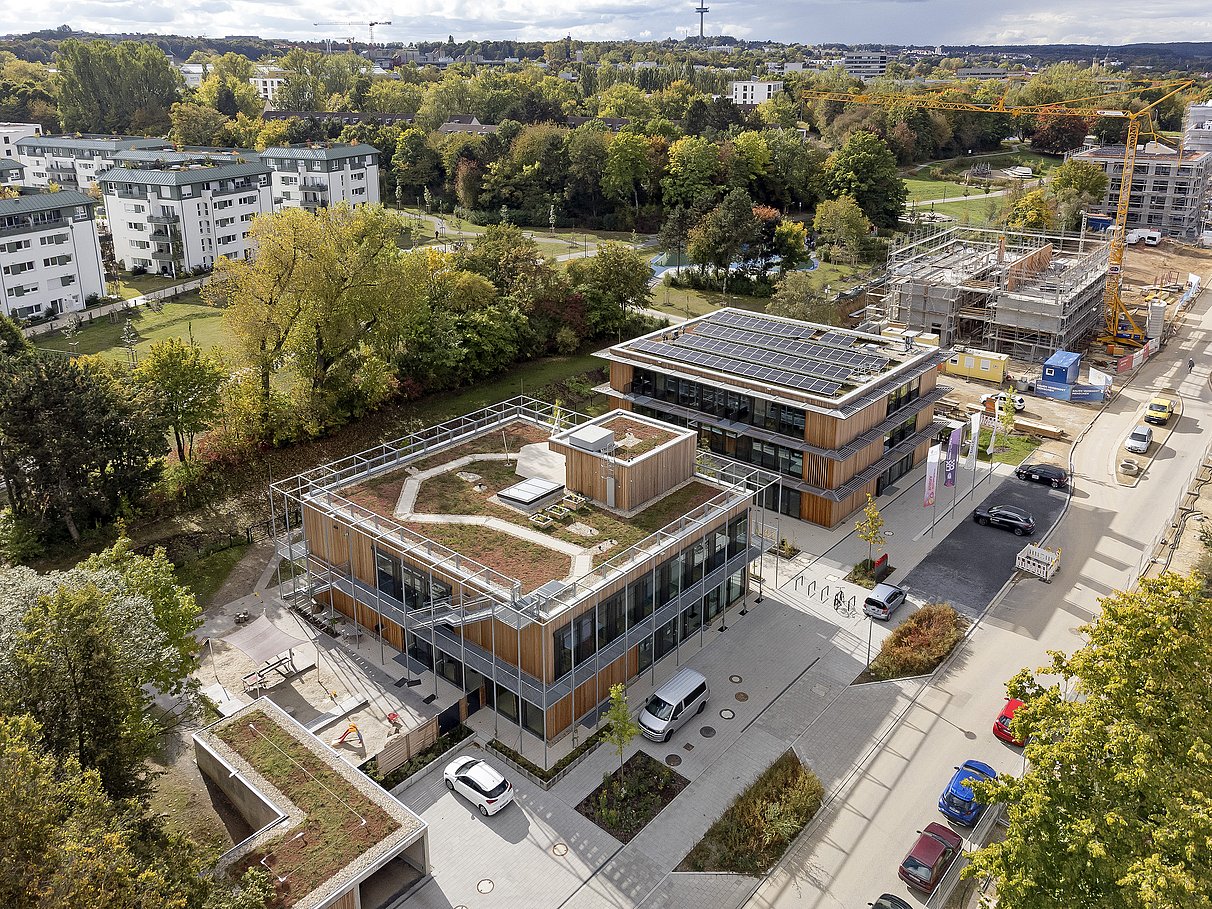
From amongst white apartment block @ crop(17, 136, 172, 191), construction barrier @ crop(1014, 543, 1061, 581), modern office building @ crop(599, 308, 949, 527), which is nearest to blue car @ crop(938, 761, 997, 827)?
construction barrier @ crop(1014, 543, 1061, 581)

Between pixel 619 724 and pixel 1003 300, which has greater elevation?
pixel 1003 300

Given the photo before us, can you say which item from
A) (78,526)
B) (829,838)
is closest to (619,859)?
(829,838)

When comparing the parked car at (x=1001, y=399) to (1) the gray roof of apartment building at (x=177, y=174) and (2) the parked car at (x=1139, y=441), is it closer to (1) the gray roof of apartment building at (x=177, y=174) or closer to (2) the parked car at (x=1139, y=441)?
(2) the parked car at (x=1139, y=441)

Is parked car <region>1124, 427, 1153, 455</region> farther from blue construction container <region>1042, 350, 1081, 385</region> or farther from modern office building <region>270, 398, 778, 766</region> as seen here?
modern office building <region>270, 398, 778, 766</region>

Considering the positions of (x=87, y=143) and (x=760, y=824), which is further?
(x=87, y=143)

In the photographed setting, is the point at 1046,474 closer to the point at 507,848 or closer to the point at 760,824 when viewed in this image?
the point at 760,824

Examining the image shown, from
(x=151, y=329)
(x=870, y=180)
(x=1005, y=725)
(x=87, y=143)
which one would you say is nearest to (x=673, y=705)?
(x=1005, y=725)

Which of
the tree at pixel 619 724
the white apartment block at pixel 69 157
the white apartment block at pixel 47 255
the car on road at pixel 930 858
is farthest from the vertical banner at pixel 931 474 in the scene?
the white apartment block at pixel 69 157
